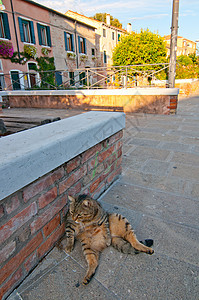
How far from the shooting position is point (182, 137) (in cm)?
452

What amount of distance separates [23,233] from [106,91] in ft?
22.2

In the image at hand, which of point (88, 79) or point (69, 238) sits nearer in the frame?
point (69, 238)

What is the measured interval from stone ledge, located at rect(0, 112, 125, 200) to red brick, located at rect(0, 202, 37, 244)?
0.22 meters

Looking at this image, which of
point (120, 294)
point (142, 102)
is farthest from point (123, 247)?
point (142, 102)

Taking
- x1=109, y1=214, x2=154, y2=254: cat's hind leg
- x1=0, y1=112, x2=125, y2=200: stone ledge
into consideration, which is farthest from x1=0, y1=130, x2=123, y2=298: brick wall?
x1=109, y1=214, x2=154, y2=254: cat's hind leg

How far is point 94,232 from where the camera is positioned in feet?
5.19

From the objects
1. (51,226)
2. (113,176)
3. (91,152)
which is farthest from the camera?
(113,176)

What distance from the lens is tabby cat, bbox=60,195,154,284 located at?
153cm

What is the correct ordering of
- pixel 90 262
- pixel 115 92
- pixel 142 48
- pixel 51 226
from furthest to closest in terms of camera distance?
pixel 142 48
pixel 115 92
pixel 51 226
pixel 90 262

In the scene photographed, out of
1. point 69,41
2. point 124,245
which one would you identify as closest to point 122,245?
point 124,245

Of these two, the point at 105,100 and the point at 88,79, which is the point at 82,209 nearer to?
the point at 105,100

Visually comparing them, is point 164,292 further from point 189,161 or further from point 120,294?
point 189,161

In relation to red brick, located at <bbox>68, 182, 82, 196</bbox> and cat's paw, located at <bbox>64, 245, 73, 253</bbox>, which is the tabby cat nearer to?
cat's paw, located at <bbox>64, 245, 73, 253</bbox>

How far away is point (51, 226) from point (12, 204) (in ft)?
1.54
